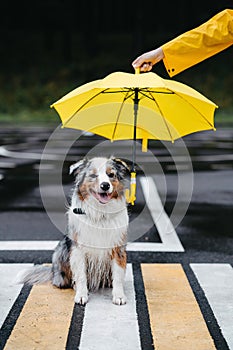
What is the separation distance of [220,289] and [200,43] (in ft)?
7.40

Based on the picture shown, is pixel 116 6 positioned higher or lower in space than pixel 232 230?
higher

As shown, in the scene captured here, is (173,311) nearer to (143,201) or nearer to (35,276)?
(35,276)

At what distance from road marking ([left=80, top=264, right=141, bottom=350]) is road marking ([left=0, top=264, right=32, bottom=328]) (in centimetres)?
67

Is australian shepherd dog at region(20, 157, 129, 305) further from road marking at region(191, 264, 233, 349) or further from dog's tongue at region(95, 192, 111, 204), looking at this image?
road marking at region(191, 264, 233, 349)

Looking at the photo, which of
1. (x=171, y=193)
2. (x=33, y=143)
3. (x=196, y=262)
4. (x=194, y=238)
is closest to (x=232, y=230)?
(x=194, y=238)

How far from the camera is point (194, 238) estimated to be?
25.1 ft

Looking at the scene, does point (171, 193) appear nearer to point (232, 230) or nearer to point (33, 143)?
point (232, 230)

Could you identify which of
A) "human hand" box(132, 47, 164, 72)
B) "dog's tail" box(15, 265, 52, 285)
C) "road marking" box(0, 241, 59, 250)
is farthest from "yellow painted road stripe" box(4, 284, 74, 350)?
"human hand" box(132, 47, 164, 72)

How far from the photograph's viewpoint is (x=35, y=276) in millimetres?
5879

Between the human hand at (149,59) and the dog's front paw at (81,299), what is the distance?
6.65 feet

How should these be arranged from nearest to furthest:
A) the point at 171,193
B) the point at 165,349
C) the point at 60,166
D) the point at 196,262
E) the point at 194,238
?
the point at 165,349 → the point at 196,262 → the point at 194,238 → the point at 171,193 → the point at 60,166

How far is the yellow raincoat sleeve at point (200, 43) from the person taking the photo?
15.7 ft

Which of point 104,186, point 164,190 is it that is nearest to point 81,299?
point 104,186

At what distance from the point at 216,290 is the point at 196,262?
959 millimetres
